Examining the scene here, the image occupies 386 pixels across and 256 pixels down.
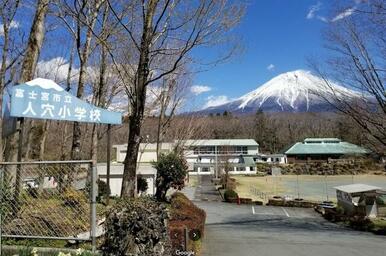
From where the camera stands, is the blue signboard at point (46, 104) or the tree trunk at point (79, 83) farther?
the tree trunk at point (79, 83)

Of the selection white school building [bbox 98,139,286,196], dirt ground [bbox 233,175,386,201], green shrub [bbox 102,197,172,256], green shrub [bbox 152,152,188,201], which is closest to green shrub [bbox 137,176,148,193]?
green shrub [bbox 152,152,188,201]

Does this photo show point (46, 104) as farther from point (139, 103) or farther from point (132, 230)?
point (139, 103)

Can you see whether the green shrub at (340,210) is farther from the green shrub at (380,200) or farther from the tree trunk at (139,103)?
the tree trunk at (139,103)

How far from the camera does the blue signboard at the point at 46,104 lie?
627cm

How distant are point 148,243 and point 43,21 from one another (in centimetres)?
618

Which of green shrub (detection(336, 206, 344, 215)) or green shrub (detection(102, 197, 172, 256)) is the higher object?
green shrub (detection(102, 197, 172, 256))

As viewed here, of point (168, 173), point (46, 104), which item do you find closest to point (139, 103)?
point (46, 104)

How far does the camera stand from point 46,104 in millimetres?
6484

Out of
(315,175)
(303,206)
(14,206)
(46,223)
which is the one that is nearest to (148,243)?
(46,223)

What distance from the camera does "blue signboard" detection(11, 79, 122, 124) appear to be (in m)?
6.27

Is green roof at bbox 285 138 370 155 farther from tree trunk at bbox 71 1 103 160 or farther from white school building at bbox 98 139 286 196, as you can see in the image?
tree trunk at bbox 71 1 103 160

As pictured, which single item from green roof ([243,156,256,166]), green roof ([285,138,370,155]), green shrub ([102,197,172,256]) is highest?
green roof ([285,138,370,155])

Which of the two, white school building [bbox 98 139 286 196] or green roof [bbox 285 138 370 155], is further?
green roof [bbox 285 138 370 155]

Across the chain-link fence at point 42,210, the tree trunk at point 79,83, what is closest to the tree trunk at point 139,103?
the chain-link fence at point 42,210
